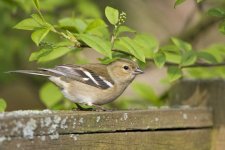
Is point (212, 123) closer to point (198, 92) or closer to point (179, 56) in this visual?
point (198, 92)

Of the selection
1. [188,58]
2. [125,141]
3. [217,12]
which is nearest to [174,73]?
[188,58]

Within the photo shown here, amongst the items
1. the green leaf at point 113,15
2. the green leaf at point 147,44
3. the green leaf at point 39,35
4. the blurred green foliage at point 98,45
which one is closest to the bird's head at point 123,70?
the blurred green foliage at point 98,45

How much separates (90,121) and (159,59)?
0.98 meters

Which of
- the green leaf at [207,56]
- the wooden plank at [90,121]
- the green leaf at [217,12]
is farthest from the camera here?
the green leaf at [207,56]

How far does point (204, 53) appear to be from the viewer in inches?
173

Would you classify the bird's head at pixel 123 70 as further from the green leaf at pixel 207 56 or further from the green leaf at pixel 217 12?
the green leaf at pixel 217 12

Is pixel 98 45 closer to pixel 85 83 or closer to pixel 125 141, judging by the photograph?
pixel 125 141

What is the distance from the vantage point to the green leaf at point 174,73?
4.23 m

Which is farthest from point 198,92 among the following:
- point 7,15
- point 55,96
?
point 7,15

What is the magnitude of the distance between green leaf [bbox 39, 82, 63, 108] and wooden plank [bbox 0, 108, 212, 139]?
121cm

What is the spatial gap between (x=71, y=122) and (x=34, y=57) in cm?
102

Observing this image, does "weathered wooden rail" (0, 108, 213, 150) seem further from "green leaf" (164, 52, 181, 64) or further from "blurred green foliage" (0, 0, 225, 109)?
"green leaf" (164, 52, 181, 64)

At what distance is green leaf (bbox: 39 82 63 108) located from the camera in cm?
484

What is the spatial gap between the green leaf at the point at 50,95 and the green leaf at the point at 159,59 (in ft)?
3.44
